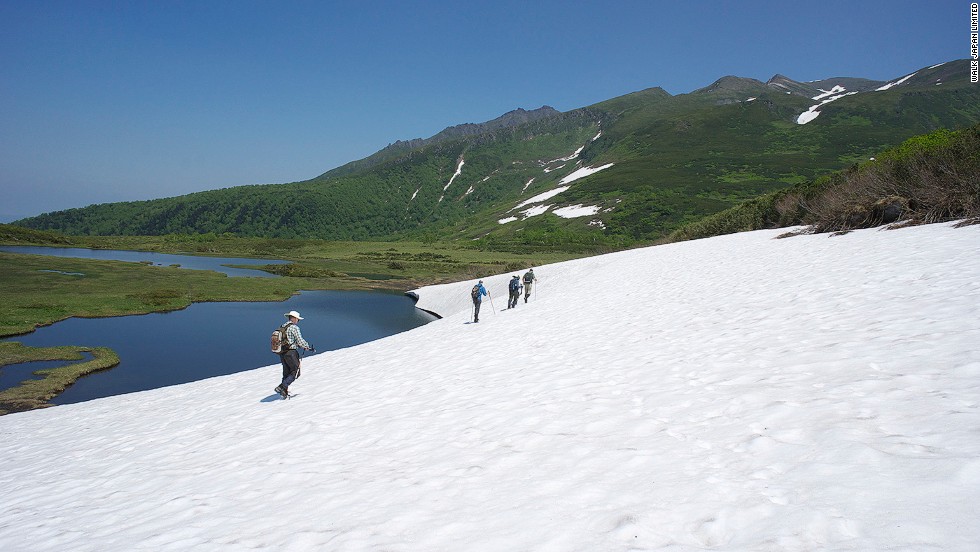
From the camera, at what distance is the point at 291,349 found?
13.5 metres

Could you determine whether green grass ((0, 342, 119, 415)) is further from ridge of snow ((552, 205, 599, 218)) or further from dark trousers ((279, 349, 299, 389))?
ridge of snow ((552, 205, 599, 218))

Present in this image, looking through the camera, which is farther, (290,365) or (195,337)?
(195,337)

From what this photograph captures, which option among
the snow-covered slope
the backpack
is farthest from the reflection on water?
the backpack

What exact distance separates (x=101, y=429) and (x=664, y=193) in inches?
7202

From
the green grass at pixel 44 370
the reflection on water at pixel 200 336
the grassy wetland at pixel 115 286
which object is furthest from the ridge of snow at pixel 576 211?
the green grass at pixel 44 370

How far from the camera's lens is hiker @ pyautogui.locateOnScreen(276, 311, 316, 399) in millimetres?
13086

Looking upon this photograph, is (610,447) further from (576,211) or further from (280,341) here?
(576,211)

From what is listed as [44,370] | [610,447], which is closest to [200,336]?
[44,370]

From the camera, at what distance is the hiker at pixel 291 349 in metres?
13.1

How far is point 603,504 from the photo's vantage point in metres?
4.83

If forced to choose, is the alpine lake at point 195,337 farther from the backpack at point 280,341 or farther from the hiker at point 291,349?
the backpack at point 280,341

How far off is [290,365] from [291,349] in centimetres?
64

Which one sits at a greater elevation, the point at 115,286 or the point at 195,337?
the point at 115,286

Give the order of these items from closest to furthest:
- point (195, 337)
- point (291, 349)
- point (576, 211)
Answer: point (291, 349) → point (195, 337) → point (576, 211)
